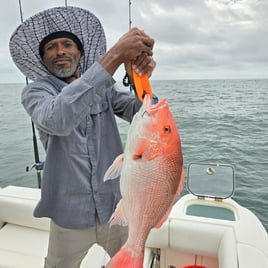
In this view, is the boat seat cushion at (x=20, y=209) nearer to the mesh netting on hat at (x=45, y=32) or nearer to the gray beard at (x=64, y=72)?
the mesh netting on hat at (x=45, y=32)

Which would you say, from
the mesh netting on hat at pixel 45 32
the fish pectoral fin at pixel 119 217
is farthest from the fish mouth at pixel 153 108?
the mesh netting on hat at pixel 45 32

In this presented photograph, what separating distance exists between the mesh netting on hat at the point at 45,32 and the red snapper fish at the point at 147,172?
858mm

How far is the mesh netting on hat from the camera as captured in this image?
162 centimetres

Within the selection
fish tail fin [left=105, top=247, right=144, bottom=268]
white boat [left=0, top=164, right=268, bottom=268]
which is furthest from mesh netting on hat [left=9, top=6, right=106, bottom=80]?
white boat [left=0, top=164, right=268, bottom=268]

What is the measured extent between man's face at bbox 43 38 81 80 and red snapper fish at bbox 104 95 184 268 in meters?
0.65

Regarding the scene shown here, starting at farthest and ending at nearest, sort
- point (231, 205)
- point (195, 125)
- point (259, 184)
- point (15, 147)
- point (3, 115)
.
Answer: point (3, 115), point (195, 125), point (15, 147), point (259, 184), point (231, 205)

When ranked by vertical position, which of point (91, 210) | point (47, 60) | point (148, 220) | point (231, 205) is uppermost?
point (47, 60)

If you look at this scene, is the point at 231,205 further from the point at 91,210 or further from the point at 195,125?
the point at 195,125

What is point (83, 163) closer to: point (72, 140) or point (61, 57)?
point (72, 140)

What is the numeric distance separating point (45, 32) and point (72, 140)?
0.64 metres

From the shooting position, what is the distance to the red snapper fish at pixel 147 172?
1.11 metres

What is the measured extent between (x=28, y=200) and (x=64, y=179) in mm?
1677

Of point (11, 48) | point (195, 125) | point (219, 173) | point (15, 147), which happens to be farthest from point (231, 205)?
point (195, 125)

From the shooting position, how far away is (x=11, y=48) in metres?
1.69
